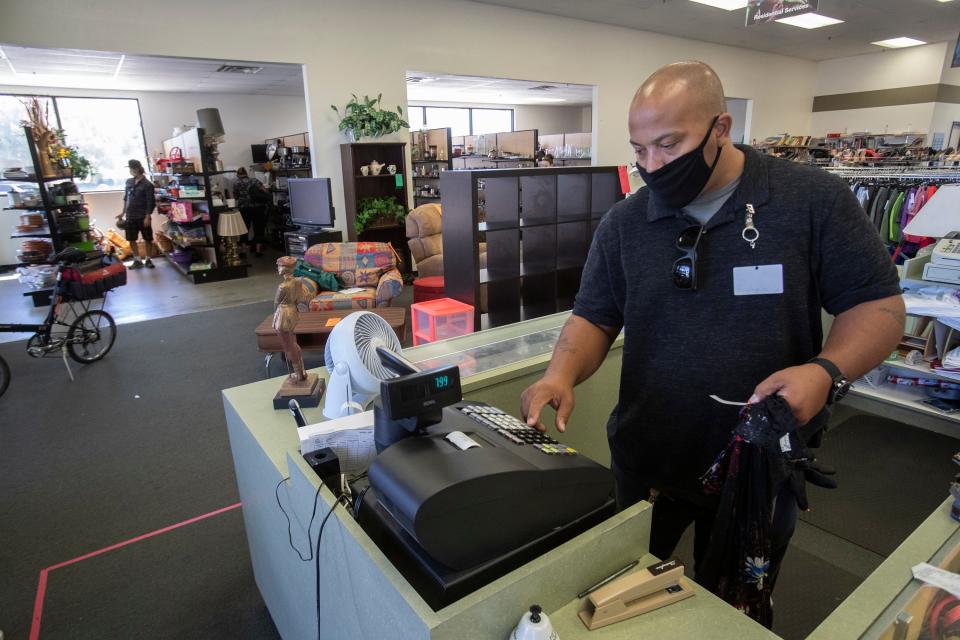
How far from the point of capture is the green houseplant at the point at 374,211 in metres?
6.23

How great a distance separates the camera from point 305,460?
1.06 meters

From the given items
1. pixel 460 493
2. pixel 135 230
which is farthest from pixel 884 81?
pixel 135 230

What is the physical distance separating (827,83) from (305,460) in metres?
13.8

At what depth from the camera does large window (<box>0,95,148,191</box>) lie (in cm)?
955

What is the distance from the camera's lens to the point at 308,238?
224 inches

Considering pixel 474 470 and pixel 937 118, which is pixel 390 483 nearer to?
pixel 474 470

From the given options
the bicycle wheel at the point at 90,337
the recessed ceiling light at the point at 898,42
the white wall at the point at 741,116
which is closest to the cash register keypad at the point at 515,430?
the bicycle wheel at the point at 90,337

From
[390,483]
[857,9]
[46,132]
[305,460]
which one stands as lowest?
[305,460]

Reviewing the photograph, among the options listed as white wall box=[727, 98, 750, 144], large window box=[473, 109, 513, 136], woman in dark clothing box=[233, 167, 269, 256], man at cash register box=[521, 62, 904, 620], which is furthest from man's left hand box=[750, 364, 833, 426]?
large window box=[473, 109, 513, 136]

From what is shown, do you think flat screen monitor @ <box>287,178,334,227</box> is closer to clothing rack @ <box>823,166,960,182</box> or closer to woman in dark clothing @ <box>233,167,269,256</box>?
woman in dark clothing @ <box>233,167,269,256</box>

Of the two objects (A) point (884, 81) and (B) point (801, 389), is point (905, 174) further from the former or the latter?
(A) point (884, 81)

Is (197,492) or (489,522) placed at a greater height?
(489,522)

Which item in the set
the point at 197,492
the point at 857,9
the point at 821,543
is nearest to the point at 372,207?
the point at 197,492

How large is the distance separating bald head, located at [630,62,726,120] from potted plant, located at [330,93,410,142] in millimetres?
5387
